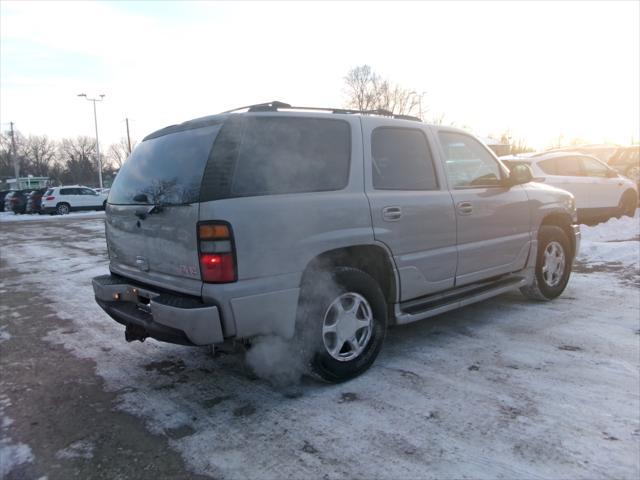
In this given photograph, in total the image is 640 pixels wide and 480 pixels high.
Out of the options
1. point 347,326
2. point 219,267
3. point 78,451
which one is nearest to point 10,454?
point 78,451

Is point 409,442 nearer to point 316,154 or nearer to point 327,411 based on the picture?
point 327,411

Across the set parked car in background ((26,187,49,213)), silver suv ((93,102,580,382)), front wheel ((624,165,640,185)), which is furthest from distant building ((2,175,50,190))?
silver suv ((93,102,580,382))

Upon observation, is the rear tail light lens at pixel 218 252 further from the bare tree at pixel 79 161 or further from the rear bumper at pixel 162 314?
the bare tree at pixel 79 161

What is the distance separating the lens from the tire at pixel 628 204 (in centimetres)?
1161

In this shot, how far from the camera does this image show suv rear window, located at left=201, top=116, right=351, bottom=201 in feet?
9.85

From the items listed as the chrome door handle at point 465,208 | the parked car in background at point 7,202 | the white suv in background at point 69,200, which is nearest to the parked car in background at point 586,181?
the chrome door handle at point 465,208

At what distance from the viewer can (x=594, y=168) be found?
11.0 m

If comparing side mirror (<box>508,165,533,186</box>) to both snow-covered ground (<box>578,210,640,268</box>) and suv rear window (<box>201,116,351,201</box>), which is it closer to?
suv rear window (<box>201,116,351,201</box>)

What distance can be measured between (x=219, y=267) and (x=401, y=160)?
1862mm

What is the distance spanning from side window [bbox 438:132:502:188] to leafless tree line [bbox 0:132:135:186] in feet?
Result: 320

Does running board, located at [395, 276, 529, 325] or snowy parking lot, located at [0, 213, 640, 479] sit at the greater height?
running board, located at [395, 276, 529, 325]

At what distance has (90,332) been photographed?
16.3 ft

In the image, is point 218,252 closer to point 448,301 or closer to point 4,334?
point 448,301

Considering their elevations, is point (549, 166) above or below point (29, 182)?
below
